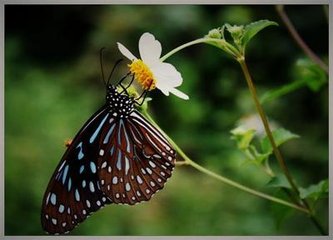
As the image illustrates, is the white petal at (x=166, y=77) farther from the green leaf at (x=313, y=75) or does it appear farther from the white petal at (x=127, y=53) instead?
the green leaf at (x=313, y=75)

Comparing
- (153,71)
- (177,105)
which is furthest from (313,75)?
(177,105)

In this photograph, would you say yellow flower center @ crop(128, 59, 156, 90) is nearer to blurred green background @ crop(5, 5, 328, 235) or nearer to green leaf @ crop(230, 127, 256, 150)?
green leaf @ crop(230, 127, 256, 150)

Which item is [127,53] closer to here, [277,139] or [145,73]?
[145,73]

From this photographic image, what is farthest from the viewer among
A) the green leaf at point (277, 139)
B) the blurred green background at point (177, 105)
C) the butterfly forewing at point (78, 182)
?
the blurred green background at point (177, 105)

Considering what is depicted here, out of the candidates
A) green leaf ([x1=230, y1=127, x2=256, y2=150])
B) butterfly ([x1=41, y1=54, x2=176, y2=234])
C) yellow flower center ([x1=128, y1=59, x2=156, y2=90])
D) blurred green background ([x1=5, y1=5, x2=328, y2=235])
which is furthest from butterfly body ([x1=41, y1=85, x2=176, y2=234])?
blurred green background ([x1=5, y1=5, x2=328, y2=235])

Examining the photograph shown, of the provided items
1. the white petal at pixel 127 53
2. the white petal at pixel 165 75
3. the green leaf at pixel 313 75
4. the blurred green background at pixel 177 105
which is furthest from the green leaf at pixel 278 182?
the blurred green background at pixel 177 105

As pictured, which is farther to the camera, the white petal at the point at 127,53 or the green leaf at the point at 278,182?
the white petal at the point at 127,53
